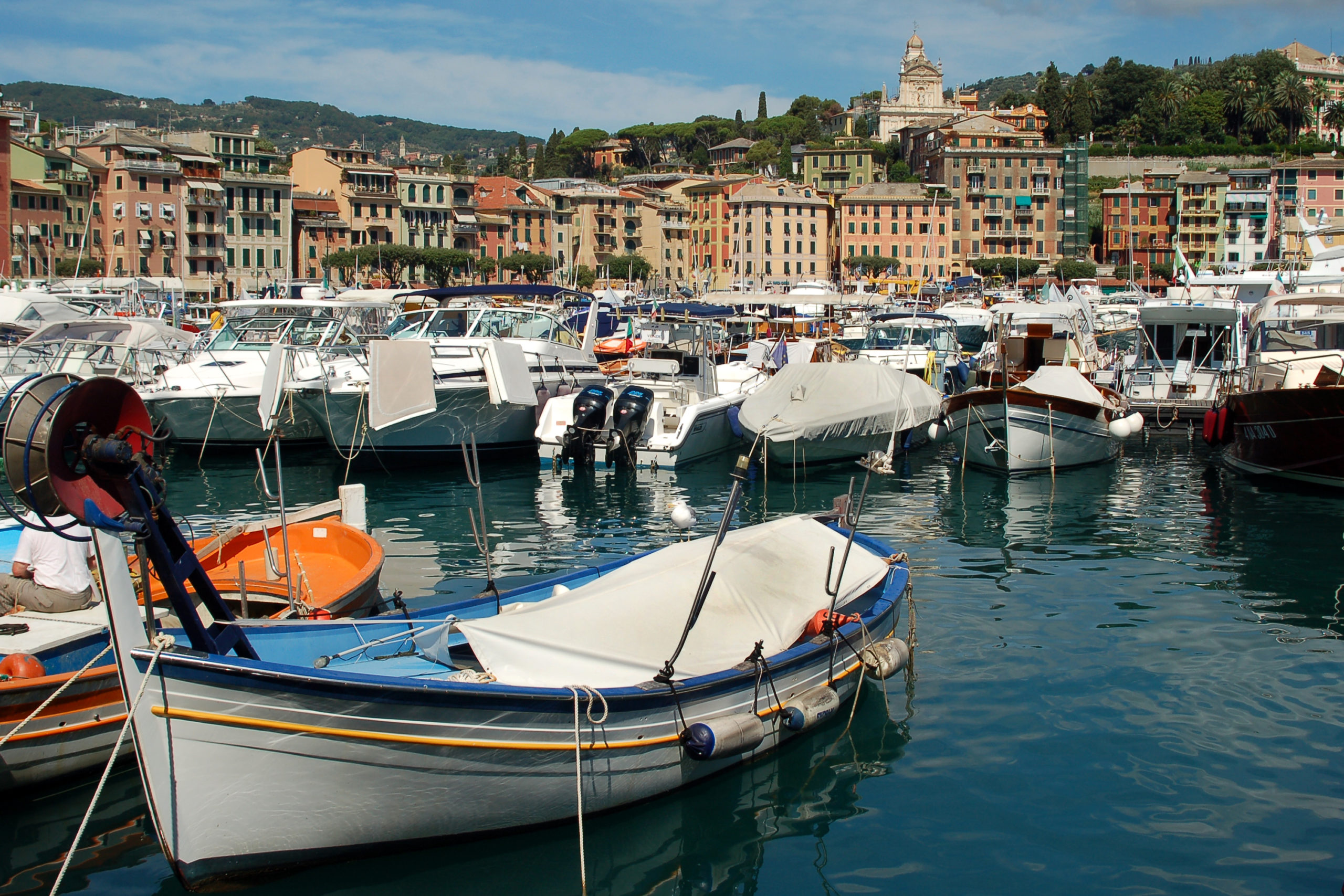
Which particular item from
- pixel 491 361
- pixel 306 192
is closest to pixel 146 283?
pixel 491 361

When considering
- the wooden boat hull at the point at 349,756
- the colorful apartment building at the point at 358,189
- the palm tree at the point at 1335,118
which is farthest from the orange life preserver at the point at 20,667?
the palm tree at the point at 1335,118

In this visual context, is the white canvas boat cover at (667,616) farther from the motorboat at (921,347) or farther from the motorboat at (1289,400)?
the motorboat at (921,347)

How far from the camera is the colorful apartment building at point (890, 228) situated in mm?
106750

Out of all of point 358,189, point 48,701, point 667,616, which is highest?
point 358,189

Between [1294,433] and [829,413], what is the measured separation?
820 centimetres

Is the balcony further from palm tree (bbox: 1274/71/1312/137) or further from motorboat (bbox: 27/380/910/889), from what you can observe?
palm tree (bbox: 1274/71/1312/137)

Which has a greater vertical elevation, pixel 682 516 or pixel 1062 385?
pixel 1062 385

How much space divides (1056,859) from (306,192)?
101144 millimetres

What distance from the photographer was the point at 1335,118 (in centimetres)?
12950

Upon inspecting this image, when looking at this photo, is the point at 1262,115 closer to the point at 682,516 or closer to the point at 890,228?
the point at 890,228

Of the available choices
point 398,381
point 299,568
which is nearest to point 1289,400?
point 398,381

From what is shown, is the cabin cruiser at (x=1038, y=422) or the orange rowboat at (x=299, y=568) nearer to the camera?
the orange rowboat at (x=299, y=568)

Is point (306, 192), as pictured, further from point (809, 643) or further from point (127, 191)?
point (809, 643)

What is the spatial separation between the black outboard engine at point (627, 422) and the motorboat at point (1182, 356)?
12.7m
